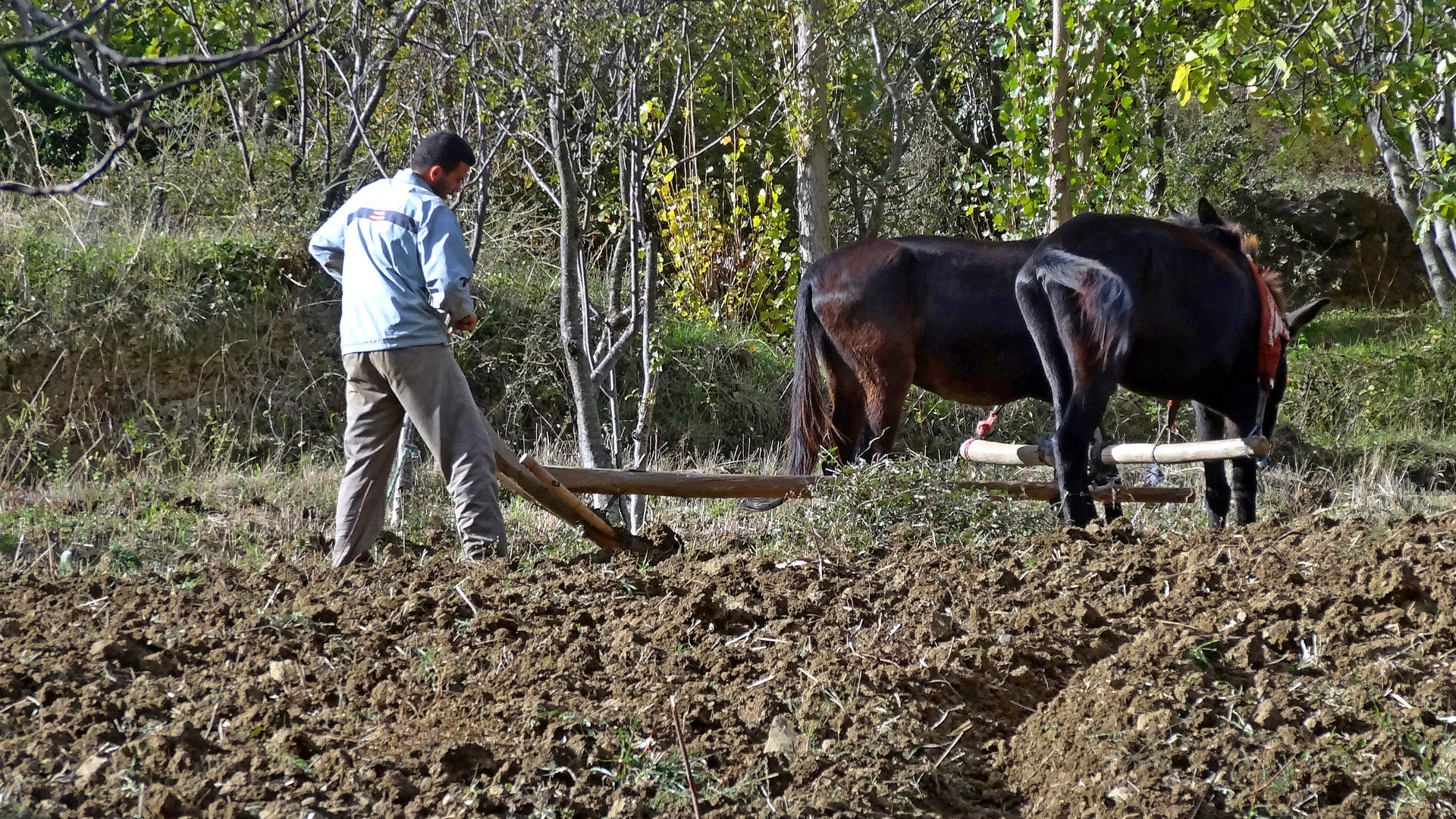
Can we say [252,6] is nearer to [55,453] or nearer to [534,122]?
[534,122]

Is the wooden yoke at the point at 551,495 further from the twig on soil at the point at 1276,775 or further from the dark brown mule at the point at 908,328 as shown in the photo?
the twig on soil at the point at 1276,775

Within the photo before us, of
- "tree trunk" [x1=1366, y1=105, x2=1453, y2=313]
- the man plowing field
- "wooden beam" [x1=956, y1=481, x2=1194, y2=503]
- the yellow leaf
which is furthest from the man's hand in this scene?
"tree trunk" [x1=1366, y1=105, x2=1453, y2=313]

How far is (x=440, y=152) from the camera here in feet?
17.4

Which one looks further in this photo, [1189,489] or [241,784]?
[1189,489]

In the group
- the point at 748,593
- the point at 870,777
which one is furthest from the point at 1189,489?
the point at 870,777

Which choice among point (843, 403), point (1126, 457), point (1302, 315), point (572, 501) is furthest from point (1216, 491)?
point (572, 501)

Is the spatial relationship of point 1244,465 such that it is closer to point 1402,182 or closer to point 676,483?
point 676,483

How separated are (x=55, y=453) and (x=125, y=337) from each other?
37.4 inches

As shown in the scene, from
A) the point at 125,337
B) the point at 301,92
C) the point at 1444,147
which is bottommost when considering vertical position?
the point at 125,337

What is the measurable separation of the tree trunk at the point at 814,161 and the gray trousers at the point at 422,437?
519 cm

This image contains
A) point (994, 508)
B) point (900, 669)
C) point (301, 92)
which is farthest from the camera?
point (301, 92)

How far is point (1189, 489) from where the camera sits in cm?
682

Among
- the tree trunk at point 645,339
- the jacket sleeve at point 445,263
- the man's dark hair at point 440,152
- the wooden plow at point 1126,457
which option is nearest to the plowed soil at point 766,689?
the wooden plow at point 1126,457

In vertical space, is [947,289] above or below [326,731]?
above
